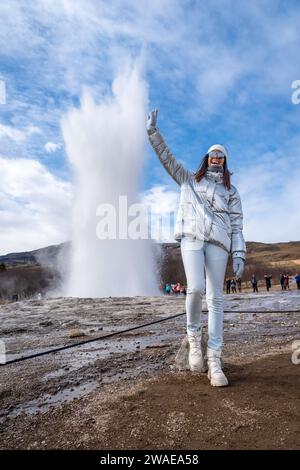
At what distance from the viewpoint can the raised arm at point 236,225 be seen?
4.05 metres

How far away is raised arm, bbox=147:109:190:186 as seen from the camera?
4.05 m

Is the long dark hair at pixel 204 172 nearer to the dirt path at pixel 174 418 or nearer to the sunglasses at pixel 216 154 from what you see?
the sunglasses at pixel 216 154

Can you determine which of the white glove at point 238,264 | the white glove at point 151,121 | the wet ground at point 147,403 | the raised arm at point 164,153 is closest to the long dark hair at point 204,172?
the raised arm at point 164,153

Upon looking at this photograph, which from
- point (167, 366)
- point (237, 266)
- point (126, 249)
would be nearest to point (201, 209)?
point (237, 266)

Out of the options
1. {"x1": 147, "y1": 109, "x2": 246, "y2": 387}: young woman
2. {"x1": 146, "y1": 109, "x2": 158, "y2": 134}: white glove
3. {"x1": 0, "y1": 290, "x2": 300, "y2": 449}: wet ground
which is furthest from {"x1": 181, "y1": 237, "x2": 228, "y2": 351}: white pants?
{"x1": 146, "y1": 109, "x2": 158, "y2": 134}: white glove

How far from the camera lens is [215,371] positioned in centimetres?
355

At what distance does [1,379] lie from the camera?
168 inches

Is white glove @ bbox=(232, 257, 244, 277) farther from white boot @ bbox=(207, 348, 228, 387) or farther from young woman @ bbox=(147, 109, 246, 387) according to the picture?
white boot @ bbox=(207, 348, 228, 387)

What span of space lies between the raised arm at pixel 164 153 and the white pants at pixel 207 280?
2.33 ft

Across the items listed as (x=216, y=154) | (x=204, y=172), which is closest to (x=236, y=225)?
(x=204, y=172)

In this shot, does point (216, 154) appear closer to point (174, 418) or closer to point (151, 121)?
point (151, 121)
